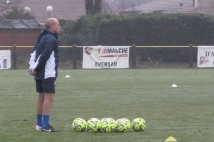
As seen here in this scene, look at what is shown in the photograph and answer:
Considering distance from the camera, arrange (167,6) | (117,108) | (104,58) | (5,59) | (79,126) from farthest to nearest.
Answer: (167,6)
(104,58)
(5,59)
(117,108)
(79,126)

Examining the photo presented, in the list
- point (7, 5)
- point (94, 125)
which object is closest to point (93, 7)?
point (7, 5)

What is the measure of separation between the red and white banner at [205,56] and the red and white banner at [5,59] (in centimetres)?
983

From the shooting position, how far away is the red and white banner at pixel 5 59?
31.1m

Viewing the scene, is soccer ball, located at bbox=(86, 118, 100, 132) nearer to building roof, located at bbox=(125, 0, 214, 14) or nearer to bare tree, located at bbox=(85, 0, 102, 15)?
bare tree, located at bbox=(85, 0, 102, 15)

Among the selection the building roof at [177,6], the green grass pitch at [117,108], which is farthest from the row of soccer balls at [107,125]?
the building roof at [177,6]

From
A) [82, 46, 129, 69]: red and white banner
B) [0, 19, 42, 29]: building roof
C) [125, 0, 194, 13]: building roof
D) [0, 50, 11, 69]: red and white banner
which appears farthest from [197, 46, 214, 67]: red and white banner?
[125, 0, 194, 13]: building roof

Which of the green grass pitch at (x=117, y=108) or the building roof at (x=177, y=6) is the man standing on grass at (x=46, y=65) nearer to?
the green grass pitch at (x=117, y=108)

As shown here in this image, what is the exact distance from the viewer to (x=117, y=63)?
3169 cm

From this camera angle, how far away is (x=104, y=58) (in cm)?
3159

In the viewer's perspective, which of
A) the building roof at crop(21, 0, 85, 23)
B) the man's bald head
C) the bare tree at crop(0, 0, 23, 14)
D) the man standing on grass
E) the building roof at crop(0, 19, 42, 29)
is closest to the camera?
the man standing on grass

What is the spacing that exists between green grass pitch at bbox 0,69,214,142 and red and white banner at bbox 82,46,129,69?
28.9ft

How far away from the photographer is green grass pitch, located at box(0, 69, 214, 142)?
9.61 meters

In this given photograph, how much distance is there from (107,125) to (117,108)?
12.0 feet

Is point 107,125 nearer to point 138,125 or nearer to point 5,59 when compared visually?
point 138,125
